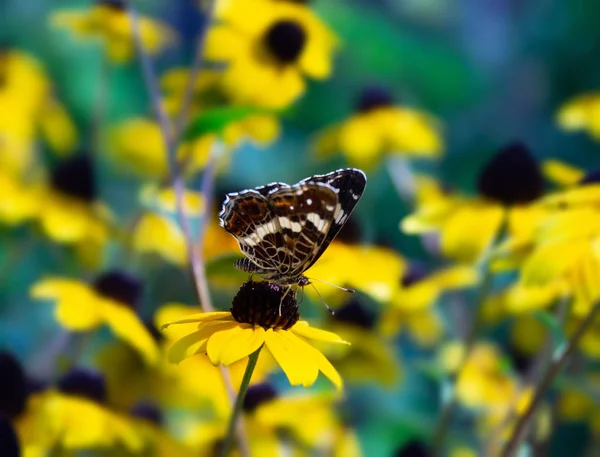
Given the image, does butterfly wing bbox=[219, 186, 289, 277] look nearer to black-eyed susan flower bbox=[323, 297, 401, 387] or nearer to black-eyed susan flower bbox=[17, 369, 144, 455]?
black-eyed susan flower bbox=[17, 369, 144, 455]

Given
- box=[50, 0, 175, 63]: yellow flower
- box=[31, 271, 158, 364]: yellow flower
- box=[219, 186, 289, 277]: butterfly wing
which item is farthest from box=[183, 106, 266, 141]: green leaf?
box=[50, 0, 175, 63]: yellow flower

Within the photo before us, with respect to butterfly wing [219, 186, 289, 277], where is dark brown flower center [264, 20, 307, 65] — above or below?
above

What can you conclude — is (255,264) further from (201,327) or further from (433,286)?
(433,286)

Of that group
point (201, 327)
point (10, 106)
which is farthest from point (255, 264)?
point (10, 106)

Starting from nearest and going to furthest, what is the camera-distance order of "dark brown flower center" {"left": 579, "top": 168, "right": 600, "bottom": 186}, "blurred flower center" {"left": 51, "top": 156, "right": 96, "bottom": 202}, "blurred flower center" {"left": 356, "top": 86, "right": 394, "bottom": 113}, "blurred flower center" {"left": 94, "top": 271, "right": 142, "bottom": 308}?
"dark brown flower center" {"left": 579, "top": 168, "right": 600, "bottom": 186}, "blurred flower center" {"left": 94, "top": 271, "right": 142, "bottom": 308}, "blurred flower center" {"left": 51, "top": 156, "right": 96, "bottom": 202}, "blurred flower center" {"left": 356, "top": 86, "right": 394, "bottom": 113}

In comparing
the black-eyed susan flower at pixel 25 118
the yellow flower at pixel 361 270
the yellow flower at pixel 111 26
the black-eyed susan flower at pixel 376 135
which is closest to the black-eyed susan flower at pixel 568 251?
the yellow flower at pixel 361 270
